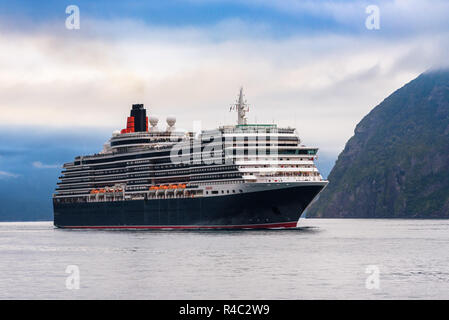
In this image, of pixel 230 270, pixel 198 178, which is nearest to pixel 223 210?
pixel 198 178

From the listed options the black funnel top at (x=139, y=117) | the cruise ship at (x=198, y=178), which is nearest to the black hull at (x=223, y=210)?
the cruise ship at (x=198, y=178)

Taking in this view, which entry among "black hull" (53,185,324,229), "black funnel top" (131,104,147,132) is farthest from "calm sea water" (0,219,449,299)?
"black funnel top" (131,104,147,132)

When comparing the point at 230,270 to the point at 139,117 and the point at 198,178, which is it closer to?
the point at 198,178

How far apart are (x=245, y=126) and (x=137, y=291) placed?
81852 mm

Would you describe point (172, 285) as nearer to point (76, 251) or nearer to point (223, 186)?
point (76, 251)

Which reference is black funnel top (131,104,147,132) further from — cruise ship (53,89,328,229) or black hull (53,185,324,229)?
black hull (53,185,324,229)

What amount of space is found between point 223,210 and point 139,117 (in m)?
48.7

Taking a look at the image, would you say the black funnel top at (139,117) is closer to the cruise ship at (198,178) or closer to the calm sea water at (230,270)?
the cruise ship at (198,178)

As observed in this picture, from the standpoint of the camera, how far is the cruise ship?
132 m

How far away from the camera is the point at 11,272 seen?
7288cm

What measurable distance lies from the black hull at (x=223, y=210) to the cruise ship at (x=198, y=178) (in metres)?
0.15

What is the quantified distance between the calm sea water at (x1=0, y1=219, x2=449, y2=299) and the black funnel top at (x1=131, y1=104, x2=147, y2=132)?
69.7 metres

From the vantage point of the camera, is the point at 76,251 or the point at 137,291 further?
the point at 76,251
